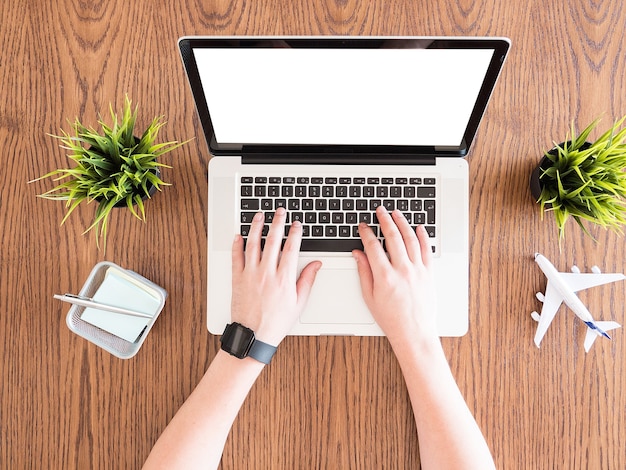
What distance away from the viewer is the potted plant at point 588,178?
0.67 meters

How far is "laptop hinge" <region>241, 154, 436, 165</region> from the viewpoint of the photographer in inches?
29.8

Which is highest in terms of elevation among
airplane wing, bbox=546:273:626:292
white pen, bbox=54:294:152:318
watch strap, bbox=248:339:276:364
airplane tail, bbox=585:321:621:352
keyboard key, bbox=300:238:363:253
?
keyboard key, bbox=300:238:363:253

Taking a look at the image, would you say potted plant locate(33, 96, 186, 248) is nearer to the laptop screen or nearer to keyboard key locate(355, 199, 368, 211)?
the laptop screen

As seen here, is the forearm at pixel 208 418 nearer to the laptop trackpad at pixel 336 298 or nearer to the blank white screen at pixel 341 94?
the laptop trackpad at pixel 336 298

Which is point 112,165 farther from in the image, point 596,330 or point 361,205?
point 596,330

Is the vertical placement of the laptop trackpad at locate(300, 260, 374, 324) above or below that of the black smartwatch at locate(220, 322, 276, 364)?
above

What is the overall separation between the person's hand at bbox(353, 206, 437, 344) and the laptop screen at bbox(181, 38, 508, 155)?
0.14 m

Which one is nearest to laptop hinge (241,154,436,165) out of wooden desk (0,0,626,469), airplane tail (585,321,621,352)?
wooden desk (0,0,626,469)

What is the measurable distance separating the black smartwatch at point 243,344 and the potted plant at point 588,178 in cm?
50

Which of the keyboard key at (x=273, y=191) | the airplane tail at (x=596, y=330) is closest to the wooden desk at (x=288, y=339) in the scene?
the airplane tail at (x=596, y=330)

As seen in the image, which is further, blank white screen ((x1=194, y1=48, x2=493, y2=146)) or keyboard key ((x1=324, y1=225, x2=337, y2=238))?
keyboard key ((x1=324, y1=225, x2=337, y2=238))

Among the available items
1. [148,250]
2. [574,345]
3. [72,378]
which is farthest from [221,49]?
[574,345]

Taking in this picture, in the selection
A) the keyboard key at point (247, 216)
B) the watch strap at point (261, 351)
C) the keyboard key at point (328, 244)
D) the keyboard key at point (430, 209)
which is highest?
the keyboard key at point (430, 209)

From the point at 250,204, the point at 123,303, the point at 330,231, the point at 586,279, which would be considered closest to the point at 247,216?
the point at 250,204
